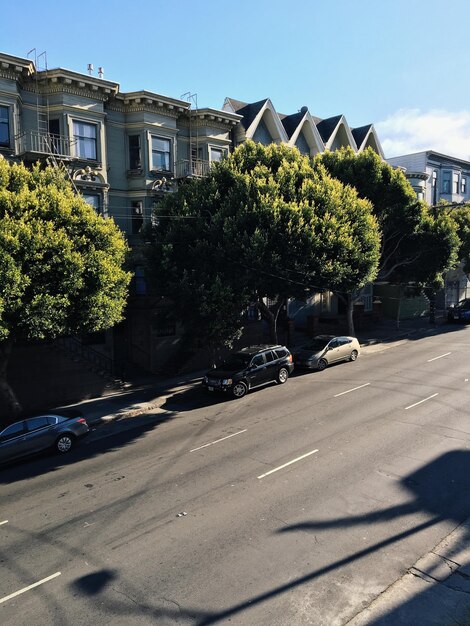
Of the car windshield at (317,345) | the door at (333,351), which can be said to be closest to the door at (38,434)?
the car windshield at (317,345)

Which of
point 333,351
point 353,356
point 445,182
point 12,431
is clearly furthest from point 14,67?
point 445,182

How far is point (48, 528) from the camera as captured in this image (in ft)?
31.3

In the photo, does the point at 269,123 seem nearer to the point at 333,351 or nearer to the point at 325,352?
the point at 333,351

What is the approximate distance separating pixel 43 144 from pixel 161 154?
21.5ft

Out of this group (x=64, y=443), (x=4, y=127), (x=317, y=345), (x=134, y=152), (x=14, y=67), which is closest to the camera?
(x=64, y=443)

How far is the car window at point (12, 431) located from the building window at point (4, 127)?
1312 cm

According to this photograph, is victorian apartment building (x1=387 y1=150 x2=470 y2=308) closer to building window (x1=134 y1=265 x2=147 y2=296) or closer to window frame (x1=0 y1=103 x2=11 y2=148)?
building window (x1=134 y1=265 x2=147 y2=296)

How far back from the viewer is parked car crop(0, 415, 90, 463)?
14094 millimetres

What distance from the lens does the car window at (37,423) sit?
1477cm

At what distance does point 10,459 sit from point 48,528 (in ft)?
17.4

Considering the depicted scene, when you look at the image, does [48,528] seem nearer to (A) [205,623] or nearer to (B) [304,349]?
(A) [205,623]

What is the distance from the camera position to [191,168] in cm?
2694

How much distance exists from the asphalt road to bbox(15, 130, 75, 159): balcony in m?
12.7

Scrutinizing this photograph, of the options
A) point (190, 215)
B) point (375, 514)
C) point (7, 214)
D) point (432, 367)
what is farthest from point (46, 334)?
point (432, 367)
